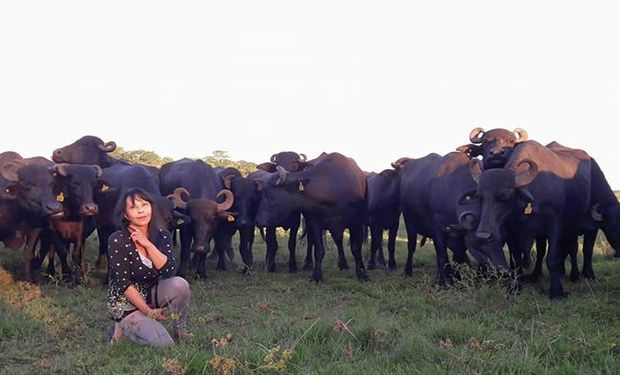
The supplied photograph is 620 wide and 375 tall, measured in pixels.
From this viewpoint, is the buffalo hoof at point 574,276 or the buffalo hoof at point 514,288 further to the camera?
the buffalo hoof at point 574,276

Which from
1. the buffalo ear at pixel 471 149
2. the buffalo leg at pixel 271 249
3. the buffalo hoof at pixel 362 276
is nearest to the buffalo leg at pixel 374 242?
the buffalo leg at pixel 271 249

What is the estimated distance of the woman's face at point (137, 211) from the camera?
573 cm

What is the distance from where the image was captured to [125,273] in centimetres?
571

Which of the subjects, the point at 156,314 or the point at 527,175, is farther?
the point at 527,175

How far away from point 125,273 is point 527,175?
5.44 meters

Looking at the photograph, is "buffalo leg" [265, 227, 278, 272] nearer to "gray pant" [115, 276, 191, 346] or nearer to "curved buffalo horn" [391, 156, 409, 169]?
"curved buffalo horn" [391, 156, 409, 169]

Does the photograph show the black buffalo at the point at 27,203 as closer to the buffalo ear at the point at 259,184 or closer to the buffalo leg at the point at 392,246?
the buffalo ear at the point at 259,184

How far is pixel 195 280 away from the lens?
10.4 m

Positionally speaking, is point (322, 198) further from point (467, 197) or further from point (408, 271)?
point (467, 197)

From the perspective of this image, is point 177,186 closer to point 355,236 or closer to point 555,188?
point 355,236

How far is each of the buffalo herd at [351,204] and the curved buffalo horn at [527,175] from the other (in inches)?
0.7

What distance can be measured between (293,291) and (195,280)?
6.14ft

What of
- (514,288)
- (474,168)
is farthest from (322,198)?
(514,288)

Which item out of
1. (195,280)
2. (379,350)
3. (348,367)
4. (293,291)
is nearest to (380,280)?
A: (293,291)
